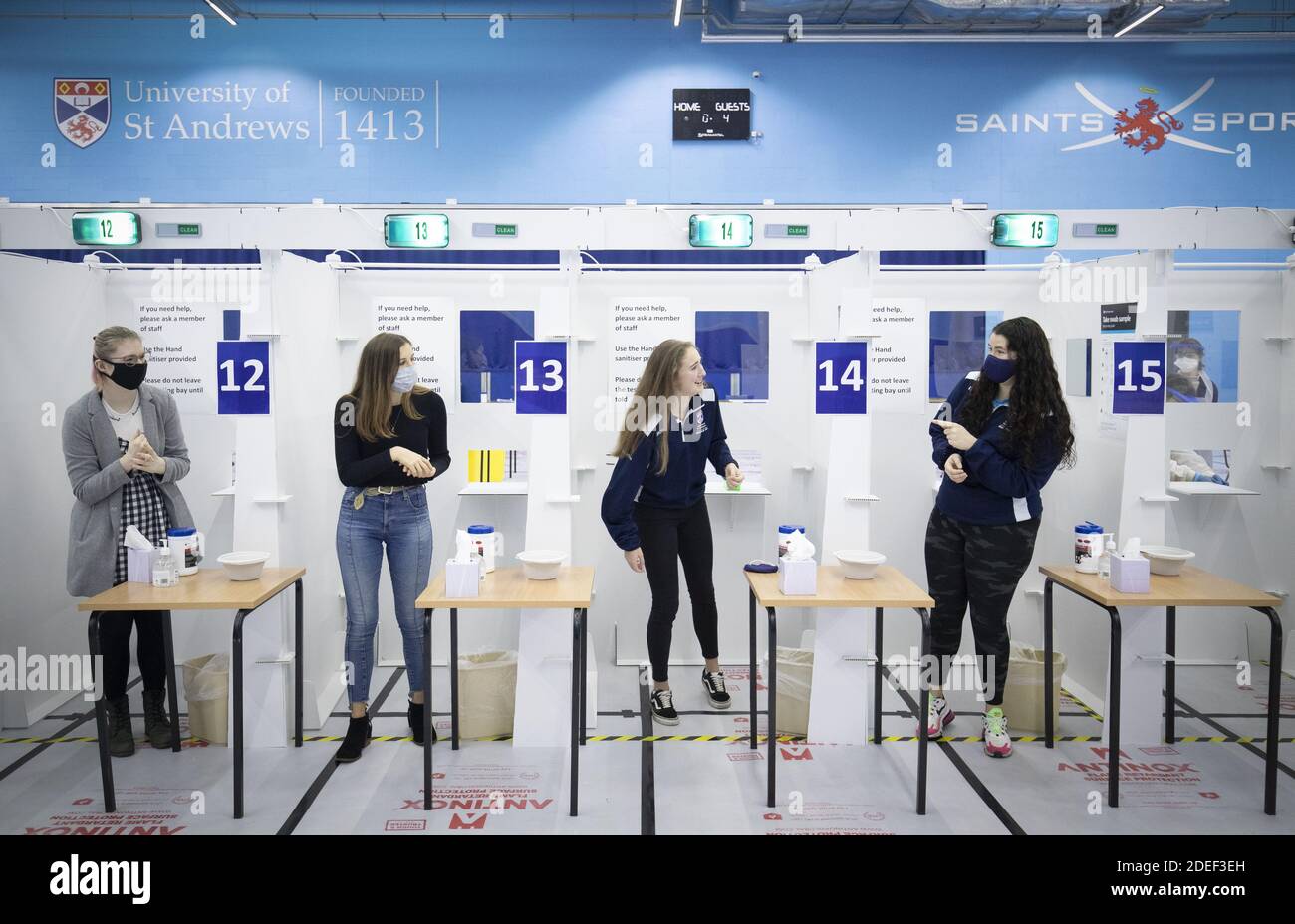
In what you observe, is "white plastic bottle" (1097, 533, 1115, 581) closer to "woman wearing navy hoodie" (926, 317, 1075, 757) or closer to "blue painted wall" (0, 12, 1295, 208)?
"woman wearing navy hoodie" (926, 317, 1075, 757)

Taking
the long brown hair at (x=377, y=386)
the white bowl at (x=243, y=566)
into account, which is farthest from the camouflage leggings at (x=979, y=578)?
the white bowl at (x=243, y=566)

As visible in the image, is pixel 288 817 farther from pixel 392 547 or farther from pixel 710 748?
pixel 710 748

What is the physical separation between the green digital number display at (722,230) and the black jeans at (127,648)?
9.45 feet

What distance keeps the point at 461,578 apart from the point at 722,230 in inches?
76.3

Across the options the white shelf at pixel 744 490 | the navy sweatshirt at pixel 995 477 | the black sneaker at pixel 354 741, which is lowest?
the black sneaker at pixel 354 741

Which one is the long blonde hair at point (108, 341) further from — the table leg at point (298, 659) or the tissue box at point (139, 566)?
the table leg at point (298, 659)

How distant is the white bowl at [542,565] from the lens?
3.33m

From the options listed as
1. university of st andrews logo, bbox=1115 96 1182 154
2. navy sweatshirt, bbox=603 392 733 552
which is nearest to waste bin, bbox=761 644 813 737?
navy sweatshirt, bbox=603 392 733 552

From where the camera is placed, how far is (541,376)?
11.5 feet

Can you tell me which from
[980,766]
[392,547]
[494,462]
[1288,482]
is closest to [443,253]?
[494,462]

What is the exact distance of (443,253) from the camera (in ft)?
15.7

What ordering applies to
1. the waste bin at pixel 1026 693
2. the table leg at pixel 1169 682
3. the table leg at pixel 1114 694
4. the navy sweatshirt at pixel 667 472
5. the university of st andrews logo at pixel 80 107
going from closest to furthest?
the table leg at pixel 1114 694 → the navy sweatshirt at pixel 667 472 → the table leg at pixel 1169 682 → the waste bin at pixel 1026 693 → the university of st andrews logo at pixel 80 107

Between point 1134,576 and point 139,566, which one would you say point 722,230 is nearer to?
point 1134,576

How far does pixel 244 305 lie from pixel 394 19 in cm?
396
